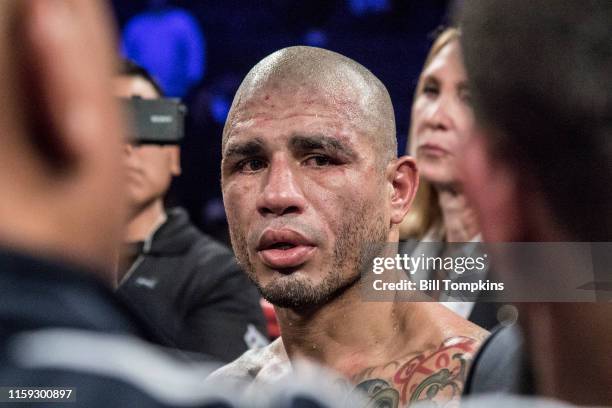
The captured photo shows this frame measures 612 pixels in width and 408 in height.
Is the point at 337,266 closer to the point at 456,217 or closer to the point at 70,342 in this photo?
the point at 456,217

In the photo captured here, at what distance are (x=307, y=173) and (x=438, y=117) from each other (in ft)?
1.80

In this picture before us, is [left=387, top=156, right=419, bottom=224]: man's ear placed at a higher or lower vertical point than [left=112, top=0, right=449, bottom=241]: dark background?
lower

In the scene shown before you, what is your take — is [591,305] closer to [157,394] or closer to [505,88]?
[505,88]

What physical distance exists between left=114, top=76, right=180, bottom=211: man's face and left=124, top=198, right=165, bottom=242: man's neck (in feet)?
0.04

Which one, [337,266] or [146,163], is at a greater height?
[146,163]

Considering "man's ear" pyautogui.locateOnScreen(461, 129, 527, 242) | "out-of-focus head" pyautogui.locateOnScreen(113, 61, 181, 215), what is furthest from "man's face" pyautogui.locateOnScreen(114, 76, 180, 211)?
"man's ear" pyautogui.locateOnScreen(461, 129, 527, 242)

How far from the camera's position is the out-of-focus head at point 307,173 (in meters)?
1.53

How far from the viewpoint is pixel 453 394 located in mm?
1430

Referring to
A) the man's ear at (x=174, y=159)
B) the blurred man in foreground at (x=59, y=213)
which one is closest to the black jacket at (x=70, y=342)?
the blurred man in foreground at (x=59, y=213)

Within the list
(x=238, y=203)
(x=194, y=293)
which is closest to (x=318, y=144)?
(x=238, y=203)

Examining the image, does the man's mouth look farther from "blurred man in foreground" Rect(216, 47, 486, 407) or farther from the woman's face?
the woman's face

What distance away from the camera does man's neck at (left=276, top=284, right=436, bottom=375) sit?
1.60 m

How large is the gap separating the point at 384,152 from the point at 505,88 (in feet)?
2.64

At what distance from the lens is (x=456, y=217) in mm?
1979
